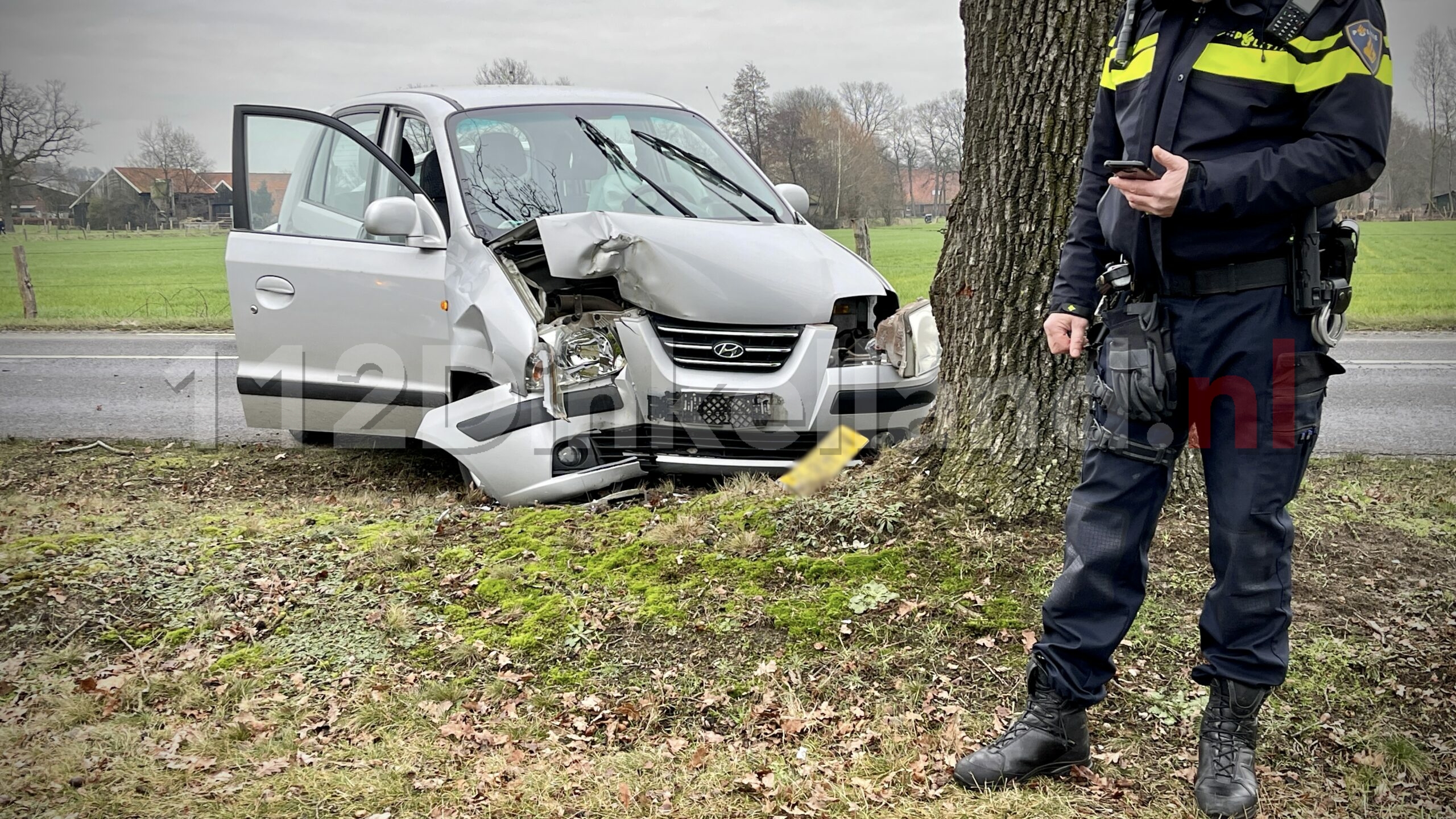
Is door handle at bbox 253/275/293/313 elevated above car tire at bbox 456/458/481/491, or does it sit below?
above

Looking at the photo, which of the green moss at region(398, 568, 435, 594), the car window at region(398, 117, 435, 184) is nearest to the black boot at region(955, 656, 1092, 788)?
the green moss at region(398, 568, 435, 594)

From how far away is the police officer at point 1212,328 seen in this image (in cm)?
230

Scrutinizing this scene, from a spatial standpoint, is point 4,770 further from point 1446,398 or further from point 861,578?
point 1446,398

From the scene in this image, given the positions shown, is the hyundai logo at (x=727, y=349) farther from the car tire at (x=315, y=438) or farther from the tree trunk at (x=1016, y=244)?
the car tire at (x=315, y=438)

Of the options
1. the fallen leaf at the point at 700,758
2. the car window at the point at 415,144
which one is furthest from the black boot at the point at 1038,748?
the car window at the point at 415,144

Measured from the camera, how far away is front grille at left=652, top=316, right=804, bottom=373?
4887mm

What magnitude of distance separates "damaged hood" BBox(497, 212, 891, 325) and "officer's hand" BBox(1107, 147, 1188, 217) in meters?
2.54

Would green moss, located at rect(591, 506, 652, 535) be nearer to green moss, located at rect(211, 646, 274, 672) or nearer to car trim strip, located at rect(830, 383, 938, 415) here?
car trim strip, located at rect(830, 383, 938, 415)

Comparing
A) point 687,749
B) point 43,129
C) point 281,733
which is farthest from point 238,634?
point 43,129

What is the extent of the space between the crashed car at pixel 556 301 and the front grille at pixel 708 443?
0.04 ft

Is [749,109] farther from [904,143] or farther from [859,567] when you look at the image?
[859,567]

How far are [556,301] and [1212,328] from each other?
329 cm

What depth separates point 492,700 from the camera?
3223mm

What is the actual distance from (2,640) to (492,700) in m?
1.86
